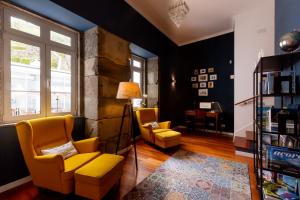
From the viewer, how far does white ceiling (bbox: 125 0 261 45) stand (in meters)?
3.55

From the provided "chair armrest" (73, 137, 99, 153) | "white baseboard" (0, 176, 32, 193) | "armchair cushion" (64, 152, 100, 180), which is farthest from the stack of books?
"white baseboard" (0, 176, 32, 193)

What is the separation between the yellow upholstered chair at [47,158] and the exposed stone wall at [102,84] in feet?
2.31

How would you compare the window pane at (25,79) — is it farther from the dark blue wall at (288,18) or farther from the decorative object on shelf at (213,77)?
the decorative object on shelf at (213,77)

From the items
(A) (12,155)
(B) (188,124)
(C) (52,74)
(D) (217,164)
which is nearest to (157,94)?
(B) (188,124)

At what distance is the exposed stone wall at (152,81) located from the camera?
4.88 metres

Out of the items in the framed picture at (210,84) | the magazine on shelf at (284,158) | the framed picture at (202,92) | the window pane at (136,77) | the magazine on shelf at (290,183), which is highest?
the window pane at (136,77)

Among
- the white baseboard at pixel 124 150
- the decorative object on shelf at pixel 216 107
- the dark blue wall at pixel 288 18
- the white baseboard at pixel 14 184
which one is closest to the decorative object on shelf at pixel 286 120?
the dark blue wall at pixel 288 18

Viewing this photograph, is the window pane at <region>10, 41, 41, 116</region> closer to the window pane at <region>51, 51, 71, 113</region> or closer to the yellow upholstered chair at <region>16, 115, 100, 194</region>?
the window pane at <region>51, 51, 71, 113</region>

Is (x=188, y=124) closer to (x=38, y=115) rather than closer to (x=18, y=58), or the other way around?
(x=38, y=115)

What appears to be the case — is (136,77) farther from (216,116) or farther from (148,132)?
(216,116)

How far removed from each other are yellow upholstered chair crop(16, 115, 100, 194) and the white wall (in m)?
3.72

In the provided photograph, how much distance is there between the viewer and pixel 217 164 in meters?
2.84

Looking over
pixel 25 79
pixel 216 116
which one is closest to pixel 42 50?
pixel 25 79

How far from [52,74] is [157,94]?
9.69 feet
